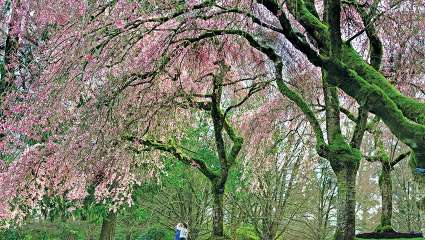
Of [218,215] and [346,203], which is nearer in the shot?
[346,203]

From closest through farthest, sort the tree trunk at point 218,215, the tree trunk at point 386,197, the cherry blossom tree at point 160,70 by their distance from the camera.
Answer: the cherry blossom tree at point 160,70
the tree trunk at point 386,197
the tree trunk at point 218,215

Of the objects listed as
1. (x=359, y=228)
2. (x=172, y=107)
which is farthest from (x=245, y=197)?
(x=172, y=107)

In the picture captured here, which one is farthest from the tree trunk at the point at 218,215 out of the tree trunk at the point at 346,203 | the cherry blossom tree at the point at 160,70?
the tree trunk at the point at 346,203

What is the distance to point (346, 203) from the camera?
6422 mm

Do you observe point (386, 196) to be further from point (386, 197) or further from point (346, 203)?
point (346, 203)

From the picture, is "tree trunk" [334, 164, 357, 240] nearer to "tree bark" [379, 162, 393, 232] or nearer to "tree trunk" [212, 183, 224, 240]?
"tree bark" [379, 162, 393, 232]

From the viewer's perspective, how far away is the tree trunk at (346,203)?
250 inches

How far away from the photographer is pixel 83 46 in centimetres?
473

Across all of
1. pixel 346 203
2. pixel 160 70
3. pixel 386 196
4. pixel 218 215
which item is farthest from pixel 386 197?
pixel 160 70

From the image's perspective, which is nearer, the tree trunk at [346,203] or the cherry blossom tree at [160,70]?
the cherry blossom tree at [160,70]

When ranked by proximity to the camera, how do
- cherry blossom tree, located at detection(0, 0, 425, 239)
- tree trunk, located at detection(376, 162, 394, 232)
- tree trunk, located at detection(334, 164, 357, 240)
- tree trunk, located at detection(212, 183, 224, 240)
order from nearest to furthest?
cherry blossom tree, located at detection(0, 0, 425, 239) → tree trunk, located at detection(334, 164, 357, 240) → tree trunk, located at detection(376, 162, 394, 232) → tree trunk, located at detection(212, 183, 224, 240)

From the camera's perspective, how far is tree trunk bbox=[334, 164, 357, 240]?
20.8ft

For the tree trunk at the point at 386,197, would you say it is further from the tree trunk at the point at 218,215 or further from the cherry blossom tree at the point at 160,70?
the tree trunk at the point at 218,215

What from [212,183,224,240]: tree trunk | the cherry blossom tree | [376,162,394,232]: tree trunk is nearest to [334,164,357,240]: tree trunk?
the cherry blossom tree
